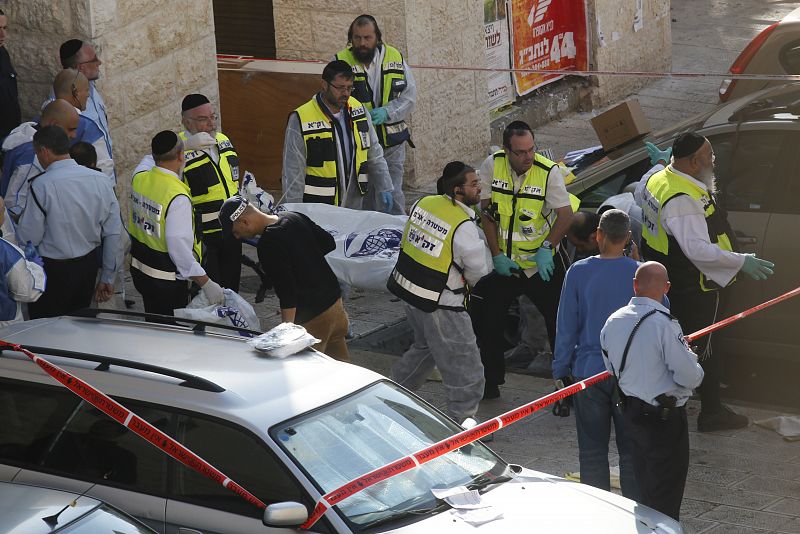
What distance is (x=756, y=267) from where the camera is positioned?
8.05 metres

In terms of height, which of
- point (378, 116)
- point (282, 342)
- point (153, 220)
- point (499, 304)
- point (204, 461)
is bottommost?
point (499, 304)

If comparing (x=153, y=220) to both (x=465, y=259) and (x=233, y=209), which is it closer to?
(x=233, y=209)

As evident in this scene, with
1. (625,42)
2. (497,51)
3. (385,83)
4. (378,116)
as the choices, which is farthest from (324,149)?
(625,42)

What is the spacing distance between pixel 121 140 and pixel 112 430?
18.1ft

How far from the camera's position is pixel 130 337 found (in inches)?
246

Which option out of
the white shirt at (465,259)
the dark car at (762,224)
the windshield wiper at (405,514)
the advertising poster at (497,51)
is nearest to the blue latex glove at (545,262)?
the white shirt at (465,259)

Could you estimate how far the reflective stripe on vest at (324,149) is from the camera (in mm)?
9773

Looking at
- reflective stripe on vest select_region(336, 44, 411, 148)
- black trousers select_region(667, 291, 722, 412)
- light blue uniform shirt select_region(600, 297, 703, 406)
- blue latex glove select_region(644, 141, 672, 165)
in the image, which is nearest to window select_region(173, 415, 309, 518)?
light blue uniform shirt select_region(600, 297, 703, 406)

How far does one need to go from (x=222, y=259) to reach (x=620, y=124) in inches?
128

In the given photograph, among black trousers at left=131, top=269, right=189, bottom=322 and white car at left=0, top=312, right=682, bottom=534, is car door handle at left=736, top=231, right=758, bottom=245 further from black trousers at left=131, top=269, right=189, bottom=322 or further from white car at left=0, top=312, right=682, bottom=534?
black trousers at left=131, top=269, right=189, bottom=322

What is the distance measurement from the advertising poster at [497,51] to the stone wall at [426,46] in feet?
1.90

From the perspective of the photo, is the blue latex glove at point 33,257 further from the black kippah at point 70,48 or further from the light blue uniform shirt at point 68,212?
the black kippah at point 70,48

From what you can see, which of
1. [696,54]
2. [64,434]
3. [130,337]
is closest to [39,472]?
[64,434]

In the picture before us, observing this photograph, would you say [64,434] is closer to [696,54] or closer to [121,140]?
[121,140]
